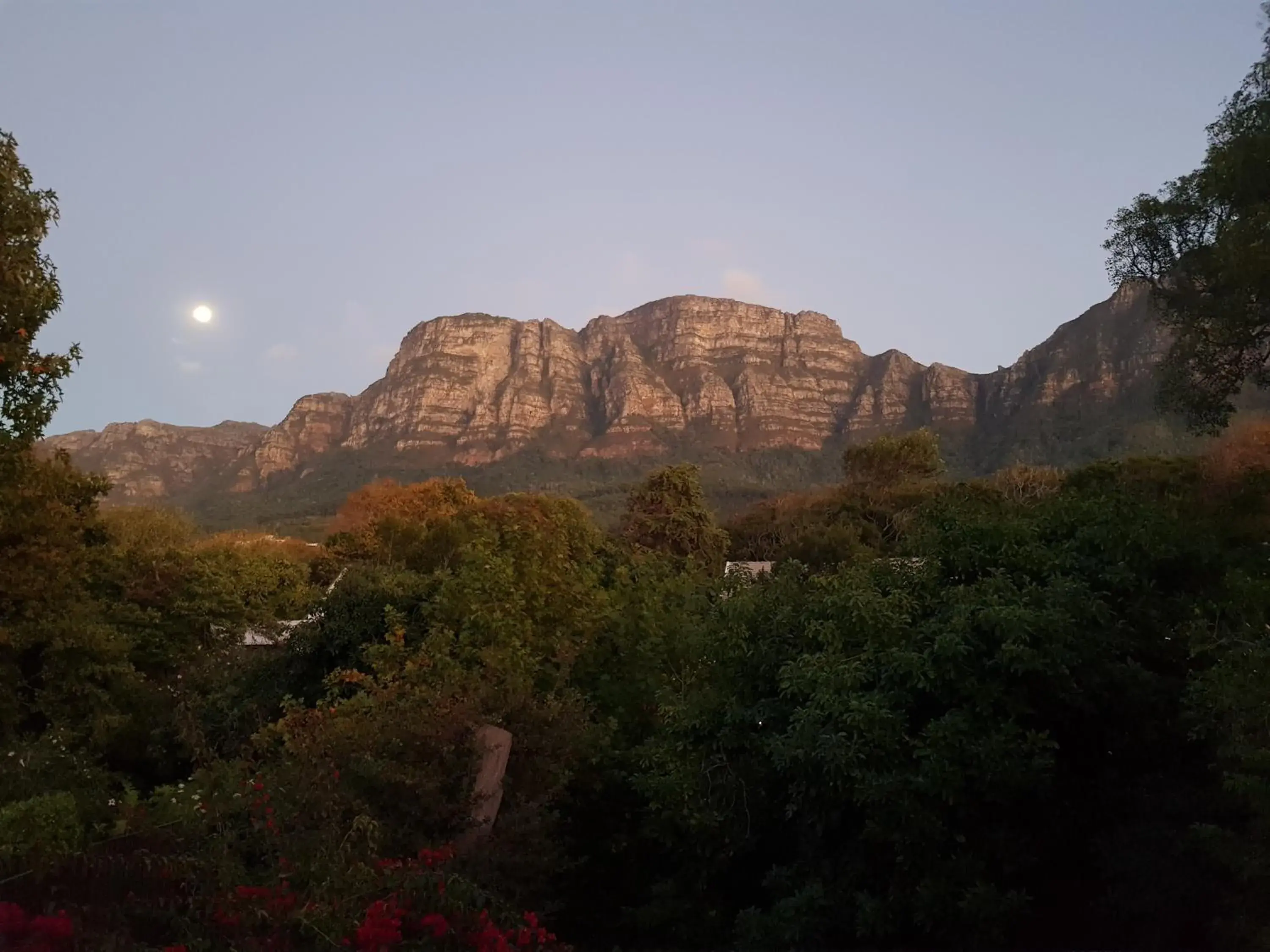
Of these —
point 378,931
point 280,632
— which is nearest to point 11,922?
point 378,931

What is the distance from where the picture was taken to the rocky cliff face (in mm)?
110000

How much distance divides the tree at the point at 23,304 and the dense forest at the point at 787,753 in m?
0.04

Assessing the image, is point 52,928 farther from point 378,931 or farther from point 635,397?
point 635,397

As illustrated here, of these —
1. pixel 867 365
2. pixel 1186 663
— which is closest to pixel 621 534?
pixel 1186 663

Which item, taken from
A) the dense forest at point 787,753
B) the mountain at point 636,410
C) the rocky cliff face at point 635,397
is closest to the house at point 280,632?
the dense forest at point 787,753

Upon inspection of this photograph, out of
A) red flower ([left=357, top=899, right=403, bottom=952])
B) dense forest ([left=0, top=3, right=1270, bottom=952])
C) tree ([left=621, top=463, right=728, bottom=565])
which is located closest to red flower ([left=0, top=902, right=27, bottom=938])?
dense forest ([left=0, top=3, right=1270, bottom=952])

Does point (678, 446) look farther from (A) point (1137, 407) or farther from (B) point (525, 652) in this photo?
(B) point (525, 652)

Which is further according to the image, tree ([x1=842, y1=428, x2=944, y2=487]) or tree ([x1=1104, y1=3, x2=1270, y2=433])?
tree ([x1=842, y1=428, x2=944, y2=487])

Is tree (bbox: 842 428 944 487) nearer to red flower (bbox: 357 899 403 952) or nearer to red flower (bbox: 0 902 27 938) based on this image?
red flower (bbox: 357 899 403 952)

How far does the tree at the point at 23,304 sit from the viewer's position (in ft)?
32.7

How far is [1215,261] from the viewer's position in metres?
10.2

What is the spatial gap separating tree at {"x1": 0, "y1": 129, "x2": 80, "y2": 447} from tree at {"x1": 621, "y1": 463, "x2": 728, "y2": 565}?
28.2m

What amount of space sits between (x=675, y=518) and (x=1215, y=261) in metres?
29.7

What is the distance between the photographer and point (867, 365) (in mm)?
153625
